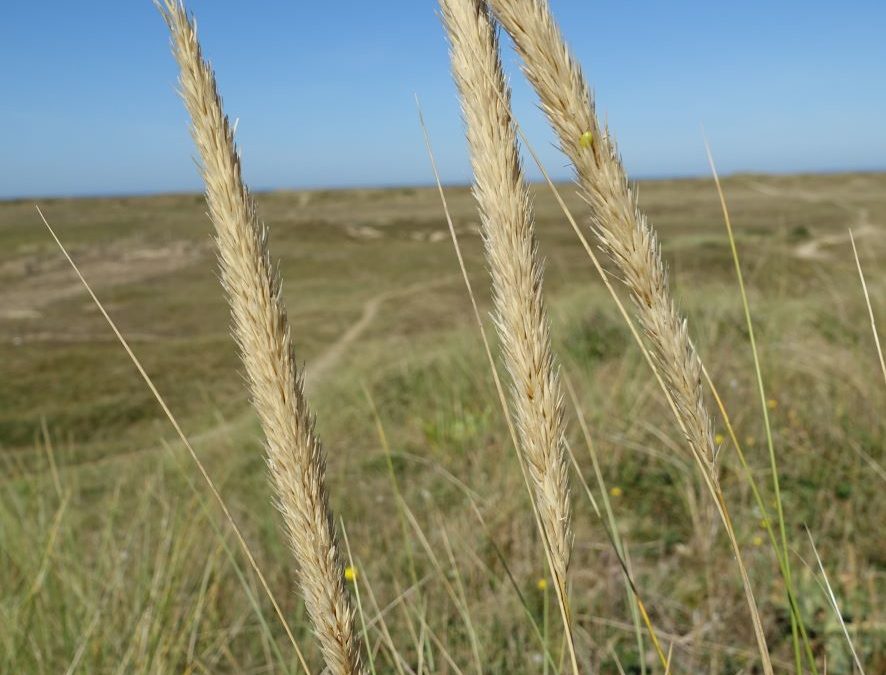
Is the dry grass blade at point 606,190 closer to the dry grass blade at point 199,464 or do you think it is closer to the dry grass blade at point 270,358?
the dry grass blade at point 270,358

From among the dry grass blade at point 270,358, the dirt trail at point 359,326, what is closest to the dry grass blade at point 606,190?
the dry grass blade at point 270,358

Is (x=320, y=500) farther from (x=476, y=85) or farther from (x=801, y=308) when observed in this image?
(x=801, y=308)

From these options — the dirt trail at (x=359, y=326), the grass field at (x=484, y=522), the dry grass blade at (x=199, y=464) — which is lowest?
the dirt trail at (x=359, y=326)

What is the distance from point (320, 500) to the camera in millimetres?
736

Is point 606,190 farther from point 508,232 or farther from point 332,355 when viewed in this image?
point 332,355

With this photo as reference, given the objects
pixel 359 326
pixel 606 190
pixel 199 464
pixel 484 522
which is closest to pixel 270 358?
pixel 199 464

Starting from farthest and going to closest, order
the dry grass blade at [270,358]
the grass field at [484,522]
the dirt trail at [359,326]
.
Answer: the dirt trail at [359,326] → the grass field at [484,522] → the dry grass blade at [270,358]

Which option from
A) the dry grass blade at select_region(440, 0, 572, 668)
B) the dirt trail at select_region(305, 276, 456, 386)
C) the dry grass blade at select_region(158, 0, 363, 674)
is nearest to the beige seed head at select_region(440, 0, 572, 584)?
the dry grass blade at select_region(440, 0, 572, 668)

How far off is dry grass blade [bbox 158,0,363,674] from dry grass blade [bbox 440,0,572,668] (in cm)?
20

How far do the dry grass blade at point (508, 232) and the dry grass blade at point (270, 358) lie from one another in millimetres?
197

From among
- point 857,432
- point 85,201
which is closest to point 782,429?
point 857,432

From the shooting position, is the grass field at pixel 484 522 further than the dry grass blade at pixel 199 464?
Yes

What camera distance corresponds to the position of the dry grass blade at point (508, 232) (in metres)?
0.72

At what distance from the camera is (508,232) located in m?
0.72
